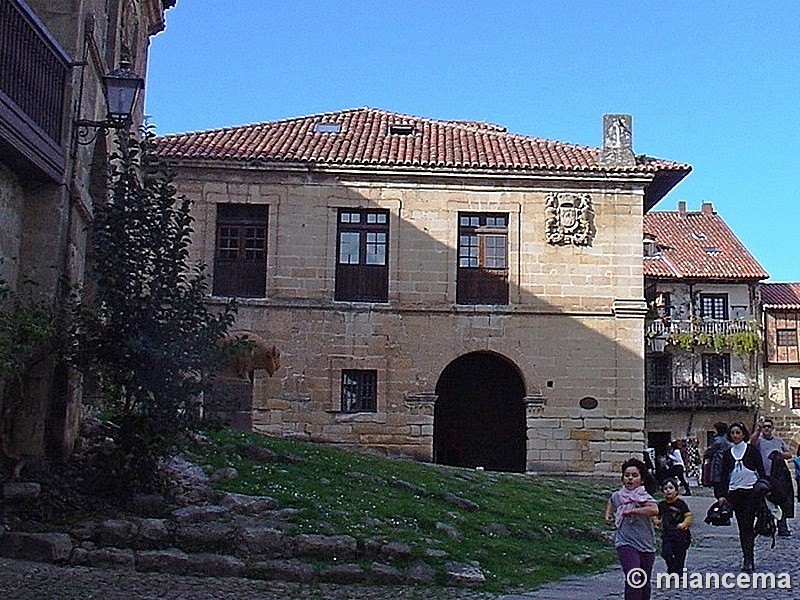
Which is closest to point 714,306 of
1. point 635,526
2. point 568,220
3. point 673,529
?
point 568,220

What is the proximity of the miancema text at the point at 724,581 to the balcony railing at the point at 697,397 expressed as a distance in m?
30.8

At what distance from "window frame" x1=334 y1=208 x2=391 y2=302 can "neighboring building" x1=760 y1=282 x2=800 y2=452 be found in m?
25.6

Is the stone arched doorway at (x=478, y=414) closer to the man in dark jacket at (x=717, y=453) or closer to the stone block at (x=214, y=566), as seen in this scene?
the man in dark jacket at (x=717, y=453)

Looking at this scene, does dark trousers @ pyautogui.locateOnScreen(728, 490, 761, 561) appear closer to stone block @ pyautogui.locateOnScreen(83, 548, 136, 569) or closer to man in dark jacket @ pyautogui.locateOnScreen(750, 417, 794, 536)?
man in dark jacket @ pyautogui.locateOnScreen(750, 417, 794, 536)

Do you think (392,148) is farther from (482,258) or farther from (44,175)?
(44,175)

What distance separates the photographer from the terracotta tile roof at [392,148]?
→ 2102 cm

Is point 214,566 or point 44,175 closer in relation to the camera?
point 214,566

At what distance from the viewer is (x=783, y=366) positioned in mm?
41781

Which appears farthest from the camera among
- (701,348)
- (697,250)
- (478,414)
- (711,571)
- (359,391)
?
(697,250)

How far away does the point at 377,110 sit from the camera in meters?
25.7

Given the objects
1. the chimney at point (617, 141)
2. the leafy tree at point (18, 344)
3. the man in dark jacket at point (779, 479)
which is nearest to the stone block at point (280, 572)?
the leafy tree at point (18, 344)

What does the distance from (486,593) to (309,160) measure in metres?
13.9

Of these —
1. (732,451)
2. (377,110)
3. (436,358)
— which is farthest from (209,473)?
(377,110)

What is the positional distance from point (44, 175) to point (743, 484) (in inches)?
287
